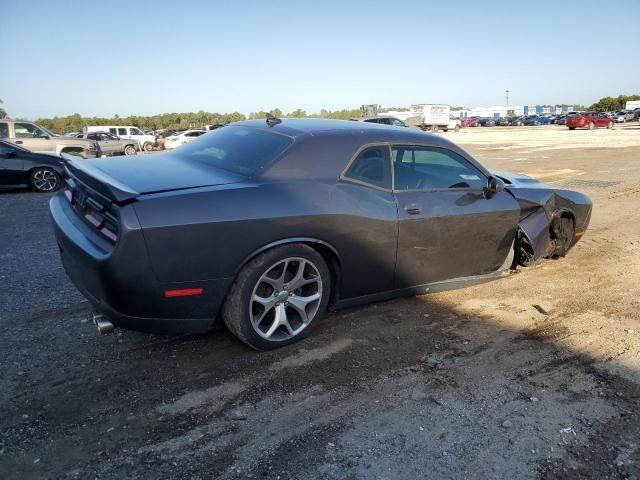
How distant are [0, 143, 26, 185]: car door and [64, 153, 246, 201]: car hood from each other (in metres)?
8.34

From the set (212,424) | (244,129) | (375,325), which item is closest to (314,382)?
(212,424)

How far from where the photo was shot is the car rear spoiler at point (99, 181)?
112 inches

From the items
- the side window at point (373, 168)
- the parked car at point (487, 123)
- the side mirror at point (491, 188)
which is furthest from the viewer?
the parked car at point (487, 123)

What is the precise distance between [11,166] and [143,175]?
949 centimetres

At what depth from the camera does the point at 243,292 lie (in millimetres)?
3117

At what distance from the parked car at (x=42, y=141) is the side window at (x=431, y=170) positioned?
1405 centimetres

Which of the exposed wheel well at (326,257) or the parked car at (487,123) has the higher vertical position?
the parked car at (487,123)

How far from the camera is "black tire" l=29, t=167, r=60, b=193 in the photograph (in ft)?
36.9

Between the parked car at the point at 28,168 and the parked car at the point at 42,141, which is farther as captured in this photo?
the parked car at the point at 42,141

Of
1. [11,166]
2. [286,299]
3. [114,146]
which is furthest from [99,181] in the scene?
[114,146]

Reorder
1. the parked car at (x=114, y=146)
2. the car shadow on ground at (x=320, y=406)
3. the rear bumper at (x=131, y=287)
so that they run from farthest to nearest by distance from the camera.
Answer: the parked car at (x=114, y=146) < the rear bumper at (x=131, y=287) < the car shadow on ground at (x=320, y=406)

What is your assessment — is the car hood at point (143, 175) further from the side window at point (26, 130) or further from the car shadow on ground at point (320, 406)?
the side window at point (26, 130)

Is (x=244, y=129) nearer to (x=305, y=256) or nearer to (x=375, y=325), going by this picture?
(x=305, y=256)

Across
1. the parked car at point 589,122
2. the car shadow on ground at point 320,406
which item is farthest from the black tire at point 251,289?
the parked car at point 589,122
